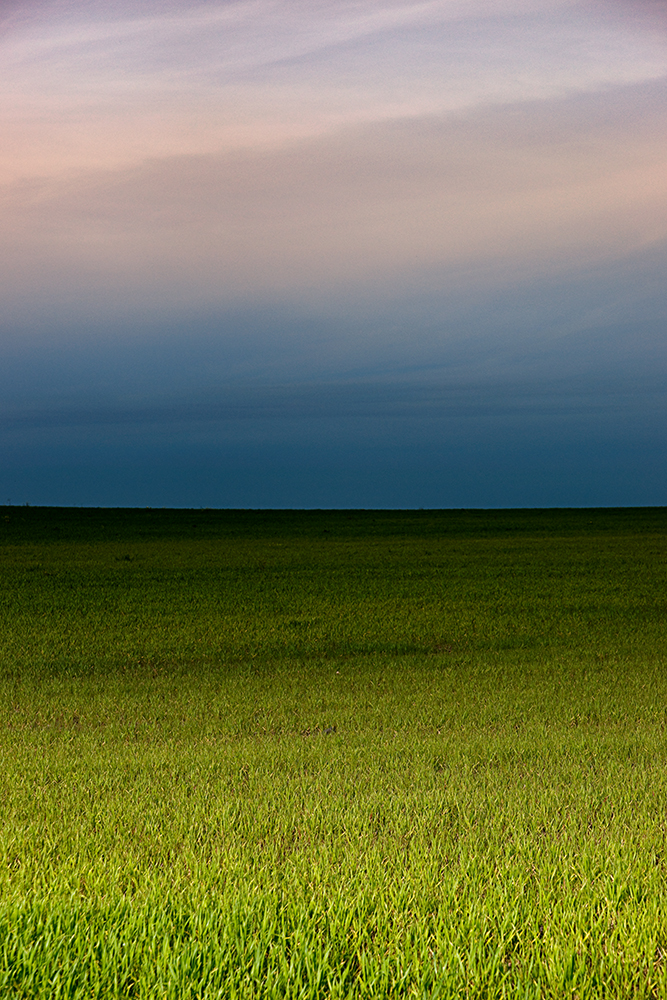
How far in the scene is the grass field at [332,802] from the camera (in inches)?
137

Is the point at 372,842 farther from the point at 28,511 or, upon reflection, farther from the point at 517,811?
the point at 28,511

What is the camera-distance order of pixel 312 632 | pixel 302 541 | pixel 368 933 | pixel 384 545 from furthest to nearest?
1. pixel 302 541
2. pixel 384 545
3. pixel 312 632
4. pixel 368 933

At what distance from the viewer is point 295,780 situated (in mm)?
6023

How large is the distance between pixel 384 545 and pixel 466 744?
2683 centimetres

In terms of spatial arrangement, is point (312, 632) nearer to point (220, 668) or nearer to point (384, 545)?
point (220, 668)

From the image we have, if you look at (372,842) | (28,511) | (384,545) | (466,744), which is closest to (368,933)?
(372,842)

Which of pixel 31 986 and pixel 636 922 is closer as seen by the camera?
pixel 31 986

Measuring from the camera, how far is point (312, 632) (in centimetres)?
1341

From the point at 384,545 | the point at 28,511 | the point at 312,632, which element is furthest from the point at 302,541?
the point at 28,511

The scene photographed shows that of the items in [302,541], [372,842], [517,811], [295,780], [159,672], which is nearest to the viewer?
[372,842]

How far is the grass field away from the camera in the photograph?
3.49 metres

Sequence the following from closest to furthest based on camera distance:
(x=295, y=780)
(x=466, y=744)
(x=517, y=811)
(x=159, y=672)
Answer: (x=517, y=811)
(x=295, y=780)
(x=466, y=744)
(x=159, y=672)

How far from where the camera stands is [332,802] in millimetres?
5562

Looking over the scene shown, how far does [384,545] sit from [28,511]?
114 ft
